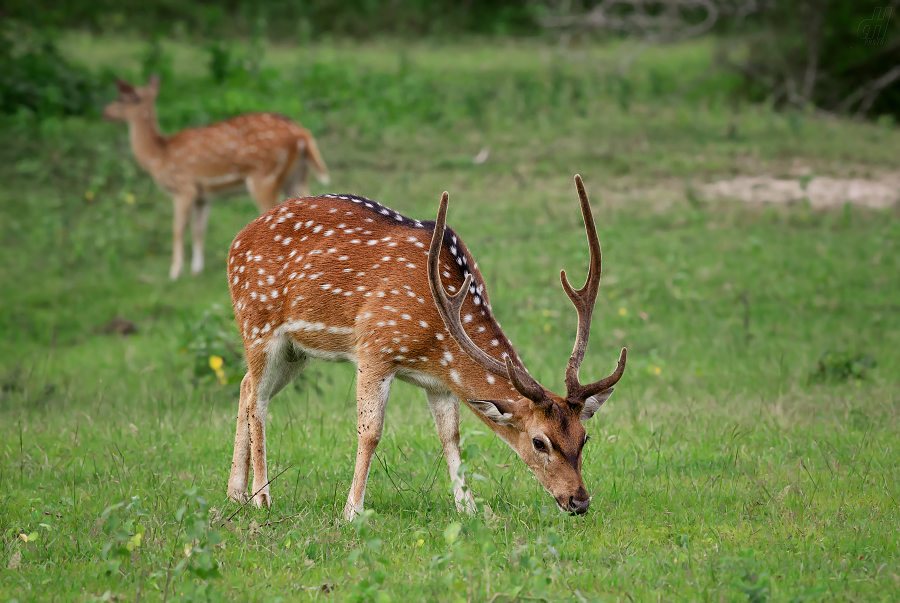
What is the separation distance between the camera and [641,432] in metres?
6.89

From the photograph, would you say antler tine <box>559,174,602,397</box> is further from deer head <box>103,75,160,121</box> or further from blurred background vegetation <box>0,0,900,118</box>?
blurred background vegetation <box>0,0,900,118</box>

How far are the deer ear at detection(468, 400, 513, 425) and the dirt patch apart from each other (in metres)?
9.11

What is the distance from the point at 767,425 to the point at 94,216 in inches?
382

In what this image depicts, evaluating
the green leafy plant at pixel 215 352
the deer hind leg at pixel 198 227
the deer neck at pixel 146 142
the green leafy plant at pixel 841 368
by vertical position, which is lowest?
the deer hind leg at pixel 198 227

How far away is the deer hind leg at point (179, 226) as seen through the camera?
12672 mm

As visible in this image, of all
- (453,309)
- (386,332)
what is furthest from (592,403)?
(386,332)

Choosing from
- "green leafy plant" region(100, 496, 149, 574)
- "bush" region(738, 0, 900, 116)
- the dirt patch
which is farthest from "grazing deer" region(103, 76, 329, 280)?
"bush" region(738, 0, 900, 116)

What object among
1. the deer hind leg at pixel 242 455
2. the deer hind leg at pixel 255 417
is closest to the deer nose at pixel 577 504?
the deer hind leg at pixel 255 417

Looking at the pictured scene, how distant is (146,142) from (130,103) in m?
0.80

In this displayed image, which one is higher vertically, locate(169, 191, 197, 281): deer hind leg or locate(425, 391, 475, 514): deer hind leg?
locate(425, 391, 475, 514): deer hind leg

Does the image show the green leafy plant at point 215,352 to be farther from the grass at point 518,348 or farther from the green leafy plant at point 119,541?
the green leafy plant at point 119,541

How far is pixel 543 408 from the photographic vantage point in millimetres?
5059

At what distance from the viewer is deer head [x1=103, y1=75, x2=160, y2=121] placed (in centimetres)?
1396

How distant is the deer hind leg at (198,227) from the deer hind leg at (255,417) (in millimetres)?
7172
